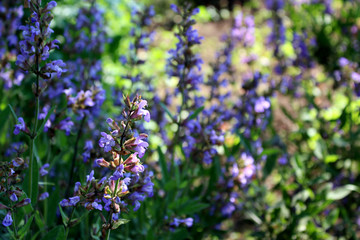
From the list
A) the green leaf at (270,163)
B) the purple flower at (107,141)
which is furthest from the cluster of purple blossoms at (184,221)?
the green leaf at (270,163)

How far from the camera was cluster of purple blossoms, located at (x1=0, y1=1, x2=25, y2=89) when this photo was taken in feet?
8.31

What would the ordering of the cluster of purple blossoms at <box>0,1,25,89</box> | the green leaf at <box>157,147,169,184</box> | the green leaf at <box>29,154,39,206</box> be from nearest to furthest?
the green leaf at <box>29,154,39,206</box> < the green leaf at <box>157,147,169,184</box> < the cluster of purple blossoms at <box>0,1,25,89</box>

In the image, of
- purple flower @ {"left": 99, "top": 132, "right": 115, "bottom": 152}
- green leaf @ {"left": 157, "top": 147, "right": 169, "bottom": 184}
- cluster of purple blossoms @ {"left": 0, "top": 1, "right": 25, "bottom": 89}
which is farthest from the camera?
cluster of purple blossoms @ {"left": 0, "top": 1, "right": 25, "bottom": 89}

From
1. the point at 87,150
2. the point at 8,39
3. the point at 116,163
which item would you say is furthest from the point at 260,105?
the point at 8,39

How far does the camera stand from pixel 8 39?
265 centimetres

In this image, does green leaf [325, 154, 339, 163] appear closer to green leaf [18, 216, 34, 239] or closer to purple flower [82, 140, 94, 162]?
purple flower [82, 140, 94, 162]

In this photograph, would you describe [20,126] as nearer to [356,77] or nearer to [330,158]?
[330,158]

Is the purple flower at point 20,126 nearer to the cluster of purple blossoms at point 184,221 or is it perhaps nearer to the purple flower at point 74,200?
the purple flower at point 74,200

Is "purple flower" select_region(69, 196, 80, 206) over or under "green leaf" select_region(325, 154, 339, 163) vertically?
under

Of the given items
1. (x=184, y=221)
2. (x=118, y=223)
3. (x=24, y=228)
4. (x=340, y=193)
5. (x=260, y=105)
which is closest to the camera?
(x=118, y=223)

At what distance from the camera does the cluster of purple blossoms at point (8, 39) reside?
2.53 m

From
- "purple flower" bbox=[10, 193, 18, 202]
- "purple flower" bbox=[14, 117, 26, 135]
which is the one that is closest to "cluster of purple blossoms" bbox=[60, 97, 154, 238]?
"purple flower" bbox=[10, 193, 18, 202]

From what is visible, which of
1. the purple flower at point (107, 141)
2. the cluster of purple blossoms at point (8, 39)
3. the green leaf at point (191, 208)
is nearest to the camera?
the purple flower at point (107, 141)

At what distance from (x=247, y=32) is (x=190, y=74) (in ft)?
5.81
